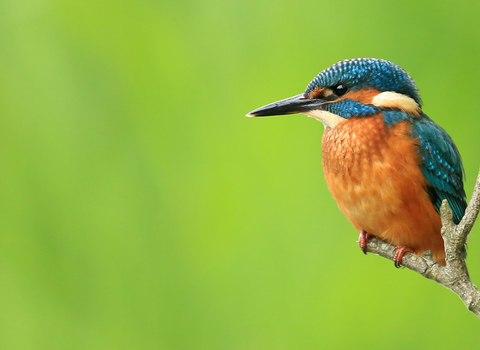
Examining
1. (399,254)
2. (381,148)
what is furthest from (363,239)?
(381,148)

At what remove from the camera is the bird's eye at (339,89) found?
1423mm

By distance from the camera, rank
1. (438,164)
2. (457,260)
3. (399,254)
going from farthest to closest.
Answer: (438,164) < (399,254) < (457,260)

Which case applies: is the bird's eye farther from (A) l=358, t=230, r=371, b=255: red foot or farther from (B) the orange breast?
(A) l=358, t=230, r=371, b=255: red foot

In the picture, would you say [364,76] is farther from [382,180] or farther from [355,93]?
[382,180]

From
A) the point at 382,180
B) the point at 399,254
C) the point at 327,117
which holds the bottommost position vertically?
the point at 399,254

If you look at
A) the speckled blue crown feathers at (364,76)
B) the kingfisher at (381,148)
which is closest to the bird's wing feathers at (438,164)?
the kingfisher at (381,148)

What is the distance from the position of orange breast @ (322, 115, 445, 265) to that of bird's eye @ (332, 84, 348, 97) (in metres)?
0.08

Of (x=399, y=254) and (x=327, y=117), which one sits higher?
(x=327, y=117)

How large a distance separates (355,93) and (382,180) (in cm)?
24

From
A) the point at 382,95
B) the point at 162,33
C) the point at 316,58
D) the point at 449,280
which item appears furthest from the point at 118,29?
the point at 449,280

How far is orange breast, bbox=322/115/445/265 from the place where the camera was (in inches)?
55.0

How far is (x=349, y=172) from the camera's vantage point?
1437 mm

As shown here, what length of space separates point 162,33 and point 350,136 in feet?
4.79

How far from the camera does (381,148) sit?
1.43 meters
